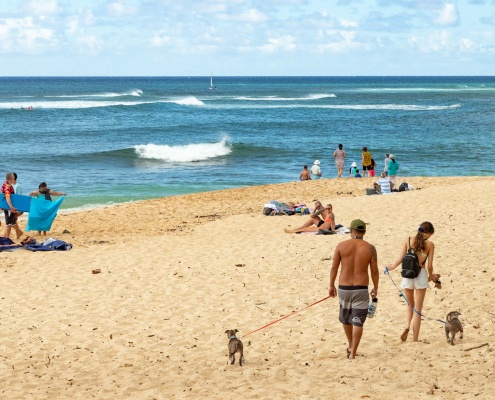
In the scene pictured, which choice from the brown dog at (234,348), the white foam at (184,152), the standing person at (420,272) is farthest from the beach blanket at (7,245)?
the white foam at (184,152)

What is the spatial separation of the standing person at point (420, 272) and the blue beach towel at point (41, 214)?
31.7ft

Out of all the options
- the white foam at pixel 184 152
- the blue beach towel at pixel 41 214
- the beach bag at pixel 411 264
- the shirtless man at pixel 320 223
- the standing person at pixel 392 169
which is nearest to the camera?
the beach bag at pixel 411 264

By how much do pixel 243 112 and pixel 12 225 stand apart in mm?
54637

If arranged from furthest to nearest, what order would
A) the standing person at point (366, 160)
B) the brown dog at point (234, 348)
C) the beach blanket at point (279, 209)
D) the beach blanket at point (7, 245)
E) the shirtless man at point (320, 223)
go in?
the standing person at point (366, 160), the beach blanket at point (279, 209), the shirtless man at point (320, 223), the beach blanket at point (7, 245), the brown dog at point (234, 348)

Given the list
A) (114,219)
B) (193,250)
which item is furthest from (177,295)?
(114,219)

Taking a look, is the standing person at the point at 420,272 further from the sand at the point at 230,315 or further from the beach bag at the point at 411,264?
the sand at the point at 230,315

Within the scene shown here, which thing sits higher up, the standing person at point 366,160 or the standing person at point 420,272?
the standing person at point 420,272

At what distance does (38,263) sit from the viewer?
13.2 metres

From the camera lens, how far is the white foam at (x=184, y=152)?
36.7m

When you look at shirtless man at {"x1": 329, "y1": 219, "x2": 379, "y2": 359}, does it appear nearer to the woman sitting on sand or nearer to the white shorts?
the white shorts

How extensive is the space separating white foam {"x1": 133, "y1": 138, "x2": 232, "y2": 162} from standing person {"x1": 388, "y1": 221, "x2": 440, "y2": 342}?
2824 cm

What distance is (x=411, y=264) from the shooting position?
26.1ft

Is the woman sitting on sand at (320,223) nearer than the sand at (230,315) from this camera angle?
No

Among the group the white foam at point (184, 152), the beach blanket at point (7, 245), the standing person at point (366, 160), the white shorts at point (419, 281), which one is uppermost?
the white shorts at point (419, 281)
